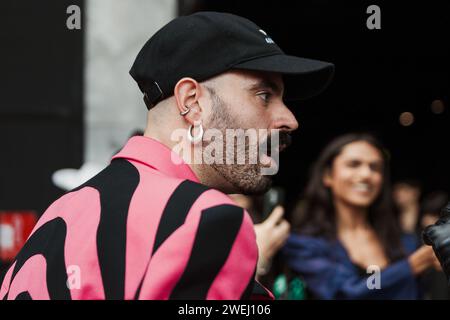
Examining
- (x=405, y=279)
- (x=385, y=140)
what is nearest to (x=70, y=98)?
(x=405, y=279)

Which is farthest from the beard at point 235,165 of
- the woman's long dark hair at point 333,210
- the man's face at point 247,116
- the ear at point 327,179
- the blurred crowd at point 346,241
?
the ear at point 327,179

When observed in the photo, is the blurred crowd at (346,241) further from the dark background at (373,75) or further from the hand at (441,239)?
the dark background at (373,75)

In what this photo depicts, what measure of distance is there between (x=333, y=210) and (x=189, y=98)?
2794 mm

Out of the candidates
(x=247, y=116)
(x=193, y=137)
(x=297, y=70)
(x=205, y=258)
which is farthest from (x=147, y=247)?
(x=297, y=70)

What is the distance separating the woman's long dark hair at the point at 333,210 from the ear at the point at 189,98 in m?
2.61

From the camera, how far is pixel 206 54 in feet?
6.63

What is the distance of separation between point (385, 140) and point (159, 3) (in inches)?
237

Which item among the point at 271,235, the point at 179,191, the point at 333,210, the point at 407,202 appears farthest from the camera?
the point at 407,202

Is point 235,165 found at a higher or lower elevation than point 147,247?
higher

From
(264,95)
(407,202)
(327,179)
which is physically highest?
(264,95)

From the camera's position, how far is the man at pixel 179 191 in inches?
64.4

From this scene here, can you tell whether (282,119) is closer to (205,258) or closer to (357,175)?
(205,258)

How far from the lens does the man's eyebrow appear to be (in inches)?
81.7

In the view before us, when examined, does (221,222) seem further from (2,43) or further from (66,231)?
(2,43)
